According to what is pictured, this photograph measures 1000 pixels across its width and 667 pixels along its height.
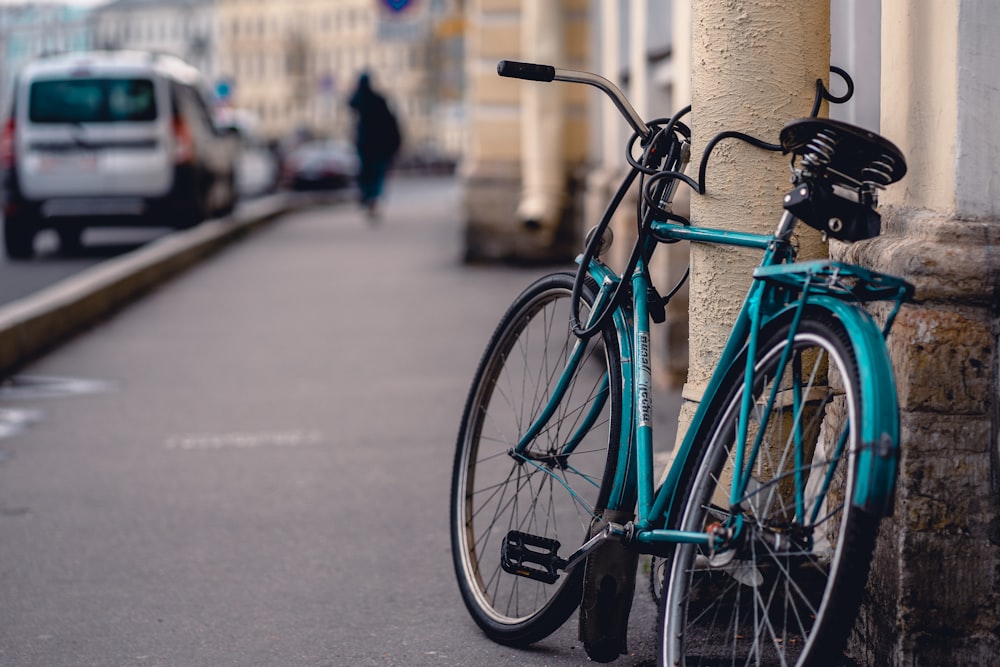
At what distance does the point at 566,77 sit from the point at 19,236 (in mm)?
14047

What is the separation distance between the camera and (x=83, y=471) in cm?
605

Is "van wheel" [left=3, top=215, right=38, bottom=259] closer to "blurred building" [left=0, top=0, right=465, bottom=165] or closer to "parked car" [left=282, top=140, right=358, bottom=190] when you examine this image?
"parked car" [left=282, top=140, right=358, bottom=190]

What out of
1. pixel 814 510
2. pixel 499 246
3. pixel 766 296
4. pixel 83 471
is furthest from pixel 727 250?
pixel 499 246

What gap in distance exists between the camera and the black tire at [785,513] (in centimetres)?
245

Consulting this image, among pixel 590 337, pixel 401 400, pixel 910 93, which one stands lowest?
pixel 401 400

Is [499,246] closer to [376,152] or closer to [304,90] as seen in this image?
[376,152]

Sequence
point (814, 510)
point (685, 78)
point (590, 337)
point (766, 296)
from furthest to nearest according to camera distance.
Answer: point (685, 78)
point (590, 337)
point (766, 296)
point (814, 510)

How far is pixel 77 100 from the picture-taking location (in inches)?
632

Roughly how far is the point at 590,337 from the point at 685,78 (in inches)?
167

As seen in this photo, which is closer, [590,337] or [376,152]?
[590,337]

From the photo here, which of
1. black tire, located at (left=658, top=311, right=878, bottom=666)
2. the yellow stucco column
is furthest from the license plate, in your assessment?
black tire, located at (left=658, top=311, right=878, bottom=666)

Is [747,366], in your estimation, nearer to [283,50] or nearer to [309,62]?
[309,62]

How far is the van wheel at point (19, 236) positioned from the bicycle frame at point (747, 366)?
532 inches

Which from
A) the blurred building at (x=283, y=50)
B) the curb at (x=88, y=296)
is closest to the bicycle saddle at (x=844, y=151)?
the curb at (x=88, y=296)
